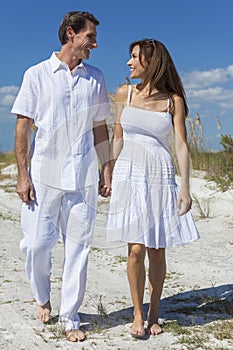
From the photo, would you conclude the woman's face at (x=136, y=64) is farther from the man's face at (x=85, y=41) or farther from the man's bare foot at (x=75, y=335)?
the man's bare foot at (x=75, y=335)

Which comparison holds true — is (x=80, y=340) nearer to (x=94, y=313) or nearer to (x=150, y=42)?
(x=94, y=313)

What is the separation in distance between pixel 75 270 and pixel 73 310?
0.26 m

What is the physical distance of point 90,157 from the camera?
11.8 ft

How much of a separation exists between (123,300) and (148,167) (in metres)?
1.33

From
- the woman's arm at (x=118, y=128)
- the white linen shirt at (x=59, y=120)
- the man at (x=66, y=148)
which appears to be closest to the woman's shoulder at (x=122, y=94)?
the woman's arm at (x=118, y=128)

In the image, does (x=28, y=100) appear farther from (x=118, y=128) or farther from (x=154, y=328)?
(x=154, y=328)

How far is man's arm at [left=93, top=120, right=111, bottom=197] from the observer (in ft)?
12.1

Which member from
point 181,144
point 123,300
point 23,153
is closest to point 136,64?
point 181,144

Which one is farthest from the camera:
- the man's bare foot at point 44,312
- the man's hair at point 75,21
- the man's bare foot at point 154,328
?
the man's bare foot at point 44,312

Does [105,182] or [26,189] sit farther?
[105,182]

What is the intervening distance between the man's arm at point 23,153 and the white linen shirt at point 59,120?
2.1 inches

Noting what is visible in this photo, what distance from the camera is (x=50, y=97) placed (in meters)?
3.51

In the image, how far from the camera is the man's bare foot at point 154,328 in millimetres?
3746

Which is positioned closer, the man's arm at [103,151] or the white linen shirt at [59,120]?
the white linen shirt at [59,120]
